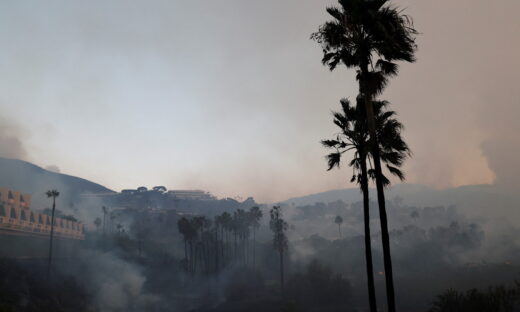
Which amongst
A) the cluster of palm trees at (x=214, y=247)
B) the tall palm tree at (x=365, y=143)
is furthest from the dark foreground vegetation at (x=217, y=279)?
the tall palm tree at (x=365, y=143)

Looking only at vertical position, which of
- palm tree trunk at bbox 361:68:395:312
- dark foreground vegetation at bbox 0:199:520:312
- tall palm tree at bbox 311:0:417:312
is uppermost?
tall palm tree at bbox 311:0:417:312

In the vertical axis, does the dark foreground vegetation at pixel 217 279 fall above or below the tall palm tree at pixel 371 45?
below

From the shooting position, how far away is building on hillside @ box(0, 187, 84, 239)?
9019 centimetres

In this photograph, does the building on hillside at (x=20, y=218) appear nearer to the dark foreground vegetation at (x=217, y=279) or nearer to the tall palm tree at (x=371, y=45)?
the dark foreground vegetation at (x=217, y=279)

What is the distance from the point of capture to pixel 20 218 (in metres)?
96.8

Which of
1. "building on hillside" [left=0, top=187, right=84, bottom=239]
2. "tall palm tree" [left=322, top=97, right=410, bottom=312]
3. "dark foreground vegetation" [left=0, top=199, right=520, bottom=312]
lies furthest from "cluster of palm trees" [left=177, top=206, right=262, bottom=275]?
"tall palm tree" [left=322, top=97, right=410, bottom=312]

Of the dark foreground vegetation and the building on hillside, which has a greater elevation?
the building on hillside

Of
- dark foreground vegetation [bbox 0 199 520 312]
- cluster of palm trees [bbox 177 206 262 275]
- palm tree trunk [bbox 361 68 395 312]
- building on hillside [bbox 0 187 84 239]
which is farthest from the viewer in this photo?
cluster of palm trees [bbox 177 206 262 275]

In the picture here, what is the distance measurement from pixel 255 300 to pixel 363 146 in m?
103

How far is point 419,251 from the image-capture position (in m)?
192

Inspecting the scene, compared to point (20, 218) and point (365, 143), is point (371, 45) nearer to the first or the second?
point (365, 143)

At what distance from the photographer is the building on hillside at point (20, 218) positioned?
9019 centimetres

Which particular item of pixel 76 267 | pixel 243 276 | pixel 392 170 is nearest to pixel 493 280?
pixel 243 276

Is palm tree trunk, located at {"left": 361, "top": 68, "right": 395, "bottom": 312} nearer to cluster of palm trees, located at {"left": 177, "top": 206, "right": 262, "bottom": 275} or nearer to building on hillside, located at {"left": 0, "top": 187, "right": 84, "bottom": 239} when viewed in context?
building on hillside, located at {"left": 0, "top": 187, "right": 84, "bottom": 239}
